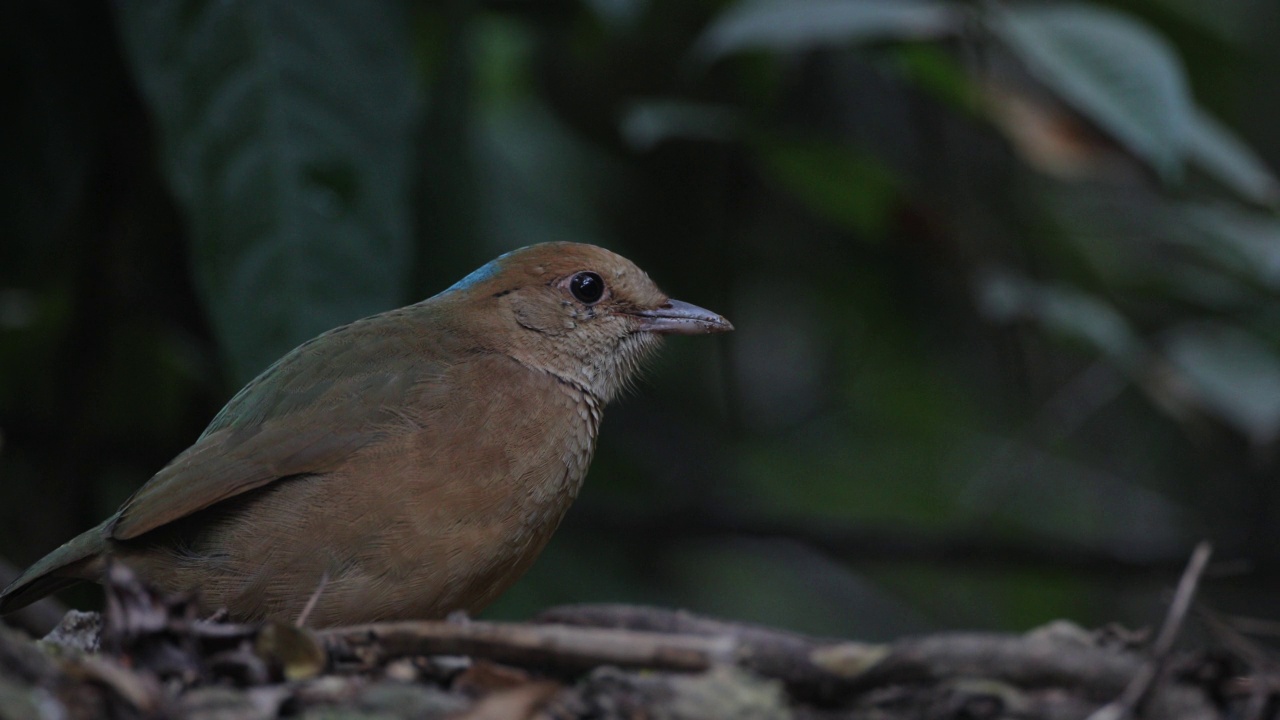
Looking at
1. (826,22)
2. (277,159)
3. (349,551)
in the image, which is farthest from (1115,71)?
(349,551)

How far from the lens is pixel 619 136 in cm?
563

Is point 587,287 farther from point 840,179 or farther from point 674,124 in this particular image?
point 840,179

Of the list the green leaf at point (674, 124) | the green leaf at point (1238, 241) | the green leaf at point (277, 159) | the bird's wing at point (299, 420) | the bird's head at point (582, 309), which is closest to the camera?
the bird's wing at point (299, 420)

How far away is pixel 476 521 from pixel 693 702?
3.30 ft

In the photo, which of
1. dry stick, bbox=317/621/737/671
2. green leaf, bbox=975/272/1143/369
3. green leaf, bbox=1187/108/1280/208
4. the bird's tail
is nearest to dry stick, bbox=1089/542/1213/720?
dry stick, bbox=317/621/737/671

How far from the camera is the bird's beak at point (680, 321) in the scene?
394 centimetres

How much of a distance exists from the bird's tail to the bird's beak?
5.21 feet

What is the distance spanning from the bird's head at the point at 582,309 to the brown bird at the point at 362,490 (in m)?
0.21

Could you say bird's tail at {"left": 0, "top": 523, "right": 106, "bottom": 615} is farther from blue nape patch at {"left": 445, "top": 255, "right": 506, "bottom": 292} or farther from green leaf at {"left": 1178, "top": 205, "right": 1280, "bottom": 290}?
green leaf at {"left": 1178, "top": 205, "right": 1280, "bottom": 290}

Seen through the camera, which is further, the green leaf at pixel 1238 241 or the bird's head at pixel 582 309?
the green leaf at pixel 1238 241

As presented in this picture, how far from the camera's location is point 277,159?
12.4 ft

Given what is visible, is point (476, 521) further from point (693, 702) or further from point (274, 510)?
point (693, 702)

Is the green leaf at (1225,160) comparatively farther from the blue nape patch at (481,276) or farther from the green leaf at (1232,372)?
the blue nape patch at (481,276)

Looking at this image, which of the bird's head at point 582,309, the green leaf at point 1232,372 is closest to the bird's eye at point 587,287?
the bird's head at point 582,309
